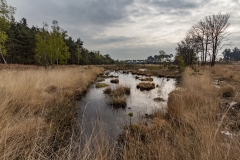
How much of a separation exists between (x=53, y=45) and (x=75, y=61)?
3423 centimetres

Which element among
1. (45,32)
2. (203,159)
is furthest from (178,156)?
(45,32)

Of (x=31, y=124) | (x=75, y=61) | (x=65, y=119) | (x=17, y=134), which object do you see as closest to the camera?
(x=17, y=134)

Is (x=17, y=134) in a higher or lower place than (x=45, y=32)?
lower

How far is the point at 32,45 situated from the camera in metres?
36.3

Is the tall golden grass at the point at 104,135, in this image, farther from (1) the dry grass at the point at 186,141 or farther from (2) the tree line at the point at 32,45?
(2) the tree line at the point at 32,45

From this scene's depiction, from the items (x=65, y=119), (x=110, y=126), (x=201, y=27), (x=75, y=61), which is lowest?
(x=110, y=126)

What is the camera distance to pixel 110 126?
4398mm

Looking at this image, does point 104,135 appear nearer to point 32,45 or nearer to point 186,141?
point 186,141

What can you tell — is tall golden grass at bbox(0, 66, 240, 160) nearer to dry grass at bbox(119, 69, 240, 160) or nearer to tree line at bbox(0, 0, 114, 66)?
dry grass at bbox(119, 69, 240, 160)

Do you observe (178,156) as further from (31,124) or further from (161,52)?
(161,52)

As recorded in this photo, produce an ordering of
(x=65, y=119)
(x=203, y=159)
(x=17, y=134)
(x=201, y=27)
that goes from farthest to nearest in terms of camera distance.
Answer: (x=201, y=27) < (x=65, y=119) < (x=17, y=134) < (x=203, y=159)

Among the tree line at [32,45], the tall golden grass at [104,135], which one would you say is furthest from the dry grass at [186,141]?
the tree line at [32,45]

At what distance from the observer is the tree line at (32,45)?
1766 cm

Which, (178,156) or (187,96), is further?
(187,96)
